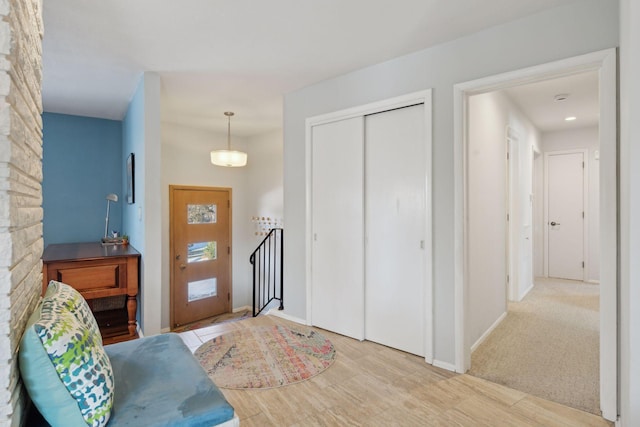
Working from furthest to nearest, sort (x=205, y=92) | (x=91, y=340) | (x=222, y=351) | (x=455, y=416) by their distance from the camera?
(x=205, y=92) → (x=222, y=351) → (x=455, y=416) → (x=91, y=340)

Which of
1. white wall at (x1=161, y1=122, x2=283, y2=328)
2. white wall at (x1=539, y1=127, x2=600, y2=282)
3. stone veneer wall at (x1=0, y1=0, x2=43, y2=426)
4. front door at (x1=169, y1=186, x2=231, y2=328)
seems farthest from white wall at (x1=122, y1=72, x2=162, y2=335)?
white wall at (x1=539, y1=127, x2=600, y2=282)

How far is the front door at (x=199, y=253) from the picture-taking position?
5.34 meters

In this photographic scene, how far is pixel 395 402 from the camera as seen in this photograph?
2182mm

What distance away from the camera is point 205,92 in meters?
3.75

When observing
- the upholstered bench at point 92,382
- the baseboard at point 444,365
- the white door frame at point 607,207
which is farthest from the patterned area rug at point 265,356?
the white door frame at point 607,207

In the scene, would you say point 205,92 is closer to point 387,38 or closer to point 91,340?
point 387,38

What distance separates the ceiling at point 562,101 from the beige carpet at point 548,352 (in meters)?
2.20

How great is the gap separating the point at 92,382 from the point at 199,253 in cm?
461

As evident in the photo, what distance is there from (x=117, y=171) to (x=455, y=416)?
482 centimetres

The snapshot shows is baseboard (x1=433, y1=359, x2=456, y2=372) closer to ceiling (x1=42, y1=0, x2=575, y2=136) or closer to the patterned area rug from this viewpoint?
the patterned area rug

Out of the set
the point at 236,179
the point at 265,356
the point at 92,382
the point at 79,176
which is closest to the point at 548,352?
the point at 265,356

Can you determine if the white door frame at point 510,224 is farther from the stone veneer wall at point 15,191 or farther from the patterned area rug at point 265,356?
the stone veneer wall at point 15,191

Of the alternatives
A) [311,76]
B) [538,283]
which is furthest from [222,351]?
A: [538,283]

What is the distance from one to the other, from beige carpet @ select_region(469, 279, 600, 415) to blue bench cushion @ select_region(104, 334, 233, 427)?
2.02 metres
